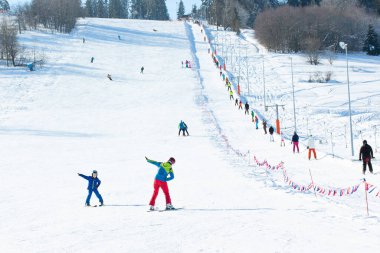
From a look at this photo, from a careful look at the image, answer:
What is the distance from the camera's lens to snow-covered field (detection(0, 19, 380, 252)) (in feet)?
27.9

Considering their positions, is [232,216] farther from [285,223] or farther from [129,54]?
[129,54]

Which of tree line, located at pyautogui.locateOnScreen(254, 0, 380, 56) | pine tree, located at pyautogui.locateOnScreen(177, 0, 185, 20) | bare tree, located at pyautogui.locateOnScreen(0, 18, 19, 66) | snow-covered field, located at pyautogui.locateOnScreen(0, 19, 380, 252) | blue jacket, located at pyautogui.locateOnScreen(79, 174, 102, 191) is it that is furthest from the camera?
pine tree, located at pyautogui.locateOnScreen(177, 0, 185, 20)

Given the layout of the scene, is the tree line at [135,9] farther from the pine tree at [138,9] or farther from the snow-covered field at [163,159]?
the snow-covered field at [163,159]

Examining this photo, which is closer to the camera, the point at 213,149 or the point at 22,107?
the point at 213,149

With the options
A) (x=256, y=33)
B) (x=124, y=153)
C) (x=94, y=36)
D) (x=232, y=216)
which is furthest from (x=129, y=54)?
(x=232, y=216)

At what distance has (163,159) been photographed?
19.8 metres

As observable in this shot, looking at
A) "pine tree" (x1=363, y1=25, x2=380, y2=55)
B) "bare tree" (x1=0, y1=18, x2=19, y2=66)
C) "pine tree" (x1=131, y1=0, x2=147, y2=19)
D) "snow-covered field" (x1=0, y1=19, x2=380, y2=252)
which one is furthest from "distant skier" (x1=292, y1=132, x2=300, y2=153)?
"pine tree" (x1=131, y1=0, x2=147, y2=19)

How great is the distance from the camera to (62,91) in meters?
44.0

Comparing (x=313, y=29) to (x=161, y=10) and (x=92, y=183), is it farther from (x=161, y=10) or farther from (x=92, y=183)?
(x=161, y=10)

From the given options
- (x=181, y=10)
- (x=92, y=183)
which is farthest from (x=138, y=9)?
(x=92, y=183)

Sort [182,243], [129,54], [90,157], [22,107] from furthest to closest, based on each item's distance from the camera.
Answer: [129,54] → [22,107] → [90,157] → [182,243]

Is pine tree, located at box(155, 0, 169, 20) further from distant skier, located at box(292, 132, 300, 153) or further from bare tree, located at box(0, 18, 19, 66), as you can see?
distant skier, located at box(292, 132, 300, 153)

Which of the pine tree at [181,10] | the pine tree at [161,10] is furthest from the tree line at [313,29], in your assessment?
the pine tree at [181,10]

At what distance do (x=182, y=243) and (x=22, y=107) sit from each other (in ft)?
107
